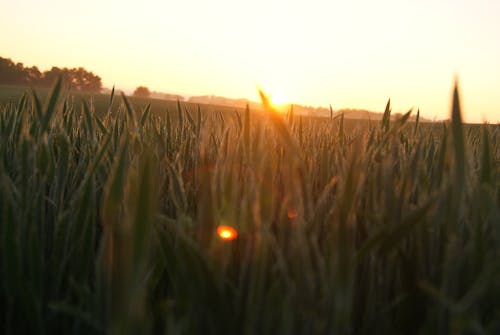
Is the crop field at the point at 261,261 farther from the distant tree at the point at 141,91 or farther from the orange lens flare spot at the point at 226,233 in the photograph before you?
the distant tree at the point at 141,91

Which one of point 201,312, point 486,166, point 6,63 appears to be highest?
point 6,63

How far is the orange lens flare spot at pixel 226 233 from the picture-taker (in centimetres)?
32

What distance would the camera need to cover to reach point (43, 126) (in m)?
0.43

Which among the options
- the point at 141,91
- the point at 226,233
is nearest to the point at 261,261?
the point at 226,233

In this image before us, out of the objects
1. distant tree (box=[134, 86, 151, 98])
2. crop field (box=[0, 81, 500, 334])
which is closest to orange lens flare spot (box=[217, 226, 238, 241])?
crop field (box=[0, 81, 500, 334])

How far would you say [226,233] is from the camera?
33 centimetres

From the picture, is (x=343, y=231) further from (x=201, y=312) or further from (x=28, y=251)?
(x=28, y=251)

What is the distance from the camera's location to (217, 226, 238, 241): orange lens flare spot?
318 millimetres

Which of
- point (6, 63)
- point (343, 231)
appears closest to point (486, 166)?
point (343, 231)

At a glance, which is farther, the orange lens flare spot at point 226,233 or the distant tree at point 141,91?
the distant tree at point 141,91

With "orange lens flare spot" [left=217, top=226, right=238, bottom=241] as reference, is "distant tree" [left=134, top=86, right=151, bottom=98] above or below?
above

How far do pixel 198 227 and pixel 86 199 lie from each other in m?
0.13

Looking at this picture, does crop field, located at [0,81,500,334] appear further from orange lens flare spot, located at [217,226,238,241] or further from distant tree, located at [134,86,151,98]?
distant tree, located at [134,86,151,98]

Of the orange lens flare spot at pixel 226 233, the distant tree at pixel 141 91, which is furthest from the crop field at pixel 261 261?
the distant tree at pixel 141 91
